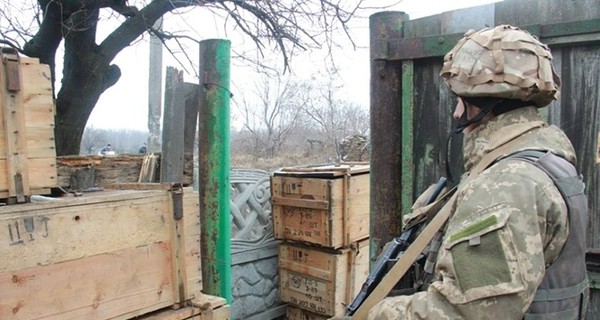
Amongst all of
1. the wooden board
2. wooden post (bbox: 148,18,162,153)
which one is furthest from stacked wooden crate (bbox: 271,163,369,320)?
wooden post (bbox: 148,18,162,153)

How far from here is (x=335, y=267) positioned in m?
4.92

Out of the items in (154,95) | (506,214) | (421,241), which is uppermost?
(154,95)

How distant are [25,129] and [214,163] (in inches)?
48.5

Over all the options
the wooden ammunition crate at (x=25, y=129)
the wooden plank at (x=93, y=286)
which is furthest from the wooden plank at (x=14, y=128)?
the wooden plank at (x=93, y=286)

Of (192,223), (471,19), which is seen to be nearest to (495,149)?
(471,19)

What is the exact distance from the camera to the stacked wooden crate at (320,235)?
4887 millimetres

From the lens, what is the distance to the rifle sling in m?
1.60

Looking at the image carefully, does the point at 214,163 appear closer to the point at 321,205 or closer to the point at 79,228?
the point at 79,228

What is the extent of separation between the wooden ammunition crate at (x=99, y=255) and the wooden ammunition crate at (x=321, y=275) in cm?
262

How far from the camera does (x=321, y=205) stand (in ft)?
16.0

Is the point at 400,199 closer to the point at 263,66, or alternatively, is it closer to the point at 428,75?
the point at 428,75

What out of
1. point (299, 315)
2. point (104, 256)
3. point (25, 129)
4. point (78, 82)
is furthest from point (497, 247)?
point (78, 82)

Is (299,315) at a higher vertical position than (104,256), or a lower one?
lower

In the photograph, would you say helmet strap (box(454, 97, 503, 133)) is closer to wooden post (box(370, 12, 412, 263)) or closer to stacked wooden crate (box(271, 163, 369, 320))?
wooden post (box(370, 12, 412, 263))
